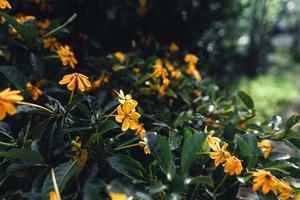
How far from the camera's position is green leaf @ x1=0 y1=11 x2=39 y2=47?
5.04 ft

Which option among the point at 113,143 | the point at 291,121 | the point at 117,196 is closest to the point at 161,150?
the point at 117,196

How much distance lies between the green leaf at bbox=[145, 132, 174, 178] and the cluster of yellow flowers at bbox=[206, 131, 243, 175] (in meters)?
0.19

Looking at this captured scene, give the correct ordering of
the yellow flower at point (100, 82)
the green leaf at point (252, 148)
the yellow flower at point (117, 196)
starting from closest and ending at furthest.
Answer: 1. the yellow flower at point (117, 196)
2. the green leaf at point (252, 148)
3. the yellow flower at point (100, 82)

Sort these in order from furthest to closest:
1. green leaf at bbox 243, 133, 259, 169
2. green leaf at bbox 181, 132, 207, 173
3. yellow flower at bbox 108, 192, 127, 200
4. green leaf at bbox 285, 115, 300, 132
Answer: green leaf at bbox 285, 115, 300, 132 < green leaf at bbox 243, 133, 259, 169 < green leaf at bbox 181, 132, 207, 173 < yellow flower at bbox 108, 192, 127, 200

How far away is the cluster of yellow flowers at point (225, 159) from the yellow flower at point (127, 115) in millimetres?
271

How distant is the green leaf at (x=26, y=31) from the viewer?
Answer: 1.53 meters

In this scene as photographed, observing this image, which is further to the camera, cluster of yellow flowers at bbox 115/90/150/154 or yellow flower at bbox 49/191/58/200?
cluster of yellow flowers at bbox 115/90/150/154

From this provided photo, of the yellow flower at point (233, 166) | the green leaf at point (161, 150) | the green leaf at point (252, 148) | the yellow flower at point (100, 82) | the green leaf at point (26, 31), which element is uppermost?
the green leaf at point (26, 31)

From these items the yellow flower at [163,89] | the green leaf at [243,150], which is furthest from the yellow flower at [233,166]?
the yellow flower at [163,89]

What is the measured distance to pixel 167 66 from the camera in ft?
6.85

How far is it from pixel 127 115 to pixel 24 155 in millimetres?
351

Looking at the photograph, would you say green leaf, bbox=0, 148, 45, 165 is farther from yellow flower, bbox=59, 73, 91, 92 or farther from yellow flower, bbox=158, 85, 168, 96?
yellow flower, bbox=158, 85, 168, 96

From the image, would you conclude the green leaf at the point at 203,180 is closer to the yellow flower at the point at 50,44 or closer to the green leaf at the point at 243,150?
the green leaf at the point at 243,150

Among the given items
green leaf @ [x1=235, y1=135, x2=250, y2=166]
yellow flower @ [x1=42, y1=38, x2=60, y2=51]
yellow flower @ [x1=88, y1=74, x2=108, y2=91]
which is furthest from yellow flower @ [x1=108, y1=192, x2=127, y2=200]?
yellow flower @ [x1=42, y1=38, x2=60, y2=51]
